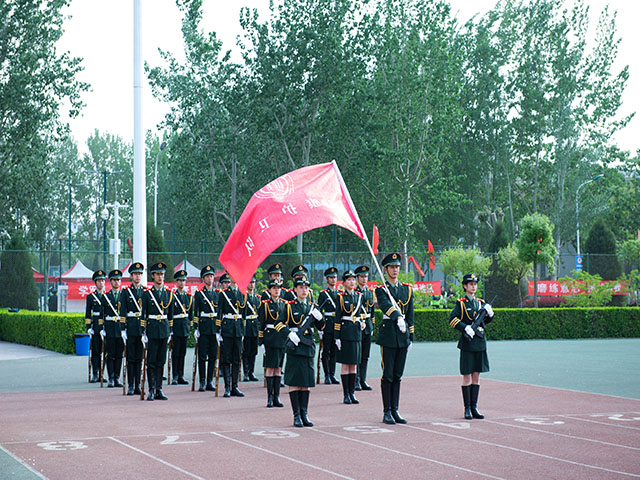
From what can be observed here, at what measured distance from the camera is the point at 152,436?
32.7 ft

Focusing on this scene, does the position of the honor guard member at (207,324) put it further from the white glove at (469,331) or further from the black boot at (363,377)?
the white glove at (469,331)

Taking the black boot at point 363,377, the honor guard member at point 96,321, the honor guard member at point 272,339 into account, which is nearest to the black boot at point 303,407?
the honor guard member at point 272,339

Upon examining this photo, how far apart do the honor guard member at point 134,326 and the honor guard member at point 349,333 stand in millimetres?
3127

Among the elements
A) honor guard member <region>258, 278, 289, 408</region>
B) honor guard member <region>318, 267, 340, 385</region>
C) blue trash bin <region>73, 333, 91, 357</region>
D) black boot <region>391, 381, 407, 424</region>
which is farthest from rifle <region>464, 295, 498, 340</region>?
blue trash bin <region>73, 333, 91, 357</region>

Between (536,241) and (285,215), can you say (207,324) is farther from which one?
(536,241)

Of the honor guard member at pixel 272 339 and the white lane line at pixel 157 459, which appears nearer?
the white lane line at pixel 157 459

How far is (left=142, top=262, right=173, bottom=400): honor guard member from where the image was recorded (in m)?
13.5

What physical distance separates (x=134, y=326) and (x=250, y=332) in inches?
90.2

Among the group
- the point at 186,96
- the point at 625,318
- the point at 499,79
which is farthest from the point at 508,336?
the point at 499,79

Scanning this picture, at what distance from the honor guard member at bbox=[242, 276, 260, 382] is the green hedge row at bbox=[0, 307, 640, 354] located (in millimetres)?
8371

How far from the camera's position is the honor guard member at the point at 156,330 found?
13531 mm

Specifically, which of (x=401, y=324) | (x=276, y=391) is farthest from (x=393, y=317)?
(x=276, y=391)

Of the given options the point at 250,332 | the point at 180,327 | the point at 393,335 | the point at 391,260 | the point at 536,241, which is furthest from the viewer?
the point at 536,241

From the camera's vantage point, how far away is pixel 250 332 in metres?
15.6
